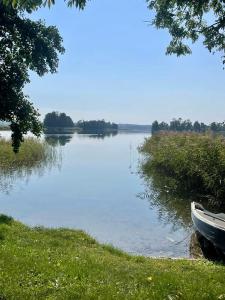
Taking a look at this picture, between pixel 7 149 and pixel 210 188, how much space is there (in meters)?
21.1

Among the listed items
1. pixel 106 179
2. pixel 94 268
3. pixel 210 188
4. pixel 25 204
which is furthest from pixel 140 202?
pixel 94 268

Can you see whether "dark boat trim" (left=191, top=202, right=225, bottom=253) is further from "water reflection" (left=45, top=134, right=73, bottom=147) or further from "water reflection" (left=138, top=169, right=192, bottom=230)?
"water reflection" (left=45, top=134, right=73, bottom=147)

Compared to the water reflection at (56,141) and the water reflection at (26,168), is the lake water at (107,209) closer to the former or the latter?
the water reflection at (26,168)

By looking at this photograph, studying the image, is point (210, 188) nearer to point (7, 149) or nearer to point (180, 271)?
point (180, 271)

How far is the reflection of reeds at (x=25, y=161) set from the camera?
31.2 meters

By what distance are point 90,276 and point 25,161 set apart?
31592mm


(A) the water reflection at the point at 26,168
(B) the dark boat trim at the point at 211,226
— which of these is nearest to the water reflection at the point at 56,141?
(A) the water reflection at the point at 26,168

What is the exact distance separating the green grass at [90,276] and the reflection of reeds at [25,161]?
17090mm

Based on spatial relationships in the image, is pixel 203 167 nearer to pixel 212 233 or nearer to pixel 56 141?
pixel 212 233

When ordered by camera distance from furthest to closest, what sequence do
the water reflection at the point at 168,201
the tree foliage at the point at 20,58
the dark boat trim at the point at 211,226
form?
the water reflection at the point at 168,201 → the tree foliage at the point at 20,58 → the dark boat trim at the point at 211,226

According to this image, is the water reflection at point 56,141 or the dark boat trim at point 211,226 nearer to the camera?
the dark boat trim at point 211,226

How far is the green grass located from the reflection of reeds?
17.1 meters

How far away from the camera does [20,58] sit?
1548cm

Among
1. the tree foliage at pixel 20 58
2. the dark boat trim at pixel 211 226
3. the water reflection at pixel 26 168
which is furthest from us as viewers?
the water reflection at pixel 26 168
